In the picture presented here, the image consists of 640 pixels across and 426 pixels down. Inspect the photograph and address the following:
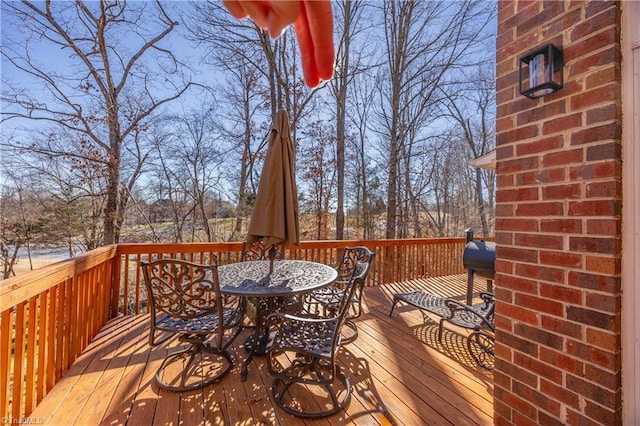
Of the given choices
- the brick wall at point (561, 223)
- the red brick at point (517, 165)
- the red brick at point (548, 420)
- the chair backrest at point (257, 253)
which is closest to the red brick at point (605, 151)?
the brick wall at point (561, 223)

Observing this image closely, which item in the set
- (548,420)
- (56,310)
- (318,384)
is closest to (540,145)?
(548,420)

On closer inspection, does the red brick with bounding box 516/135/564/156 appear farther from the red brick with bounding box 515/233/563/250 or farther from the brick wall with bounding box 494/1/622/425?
the red brick with bounding box 515/233/563/250

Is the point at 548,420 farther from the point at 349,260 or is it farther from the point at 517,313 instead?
the point at 349,260

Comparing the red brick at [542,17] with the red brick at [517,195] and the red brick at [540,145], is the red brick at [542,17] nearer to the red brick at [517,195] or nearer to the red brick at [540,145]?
the red brick at [540,145]

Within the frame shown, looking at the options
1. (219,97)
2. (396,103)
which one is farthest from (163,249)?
(396,103)

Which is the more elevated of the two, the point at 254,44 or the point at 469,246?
the point at 254,44

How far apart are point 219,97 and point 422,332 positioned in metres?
8.68

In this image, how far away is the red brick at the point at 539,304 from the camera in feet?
4.14

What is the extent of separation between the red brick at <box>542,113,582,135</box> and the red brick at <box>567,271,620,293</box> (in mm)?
654

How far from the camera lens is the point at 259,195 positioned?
2570 millimetres

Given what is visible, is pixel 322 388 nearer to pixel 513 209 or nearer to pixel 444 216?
pixel 513 209

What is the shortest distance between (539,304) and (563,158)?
71 centimetres

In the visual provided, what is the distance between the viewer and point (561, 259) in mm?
1250

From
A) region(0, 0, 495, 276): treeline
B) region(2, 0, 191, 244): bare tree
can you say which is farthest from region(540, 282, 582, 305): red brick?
region(2, 0, 191, 244): bare tree
